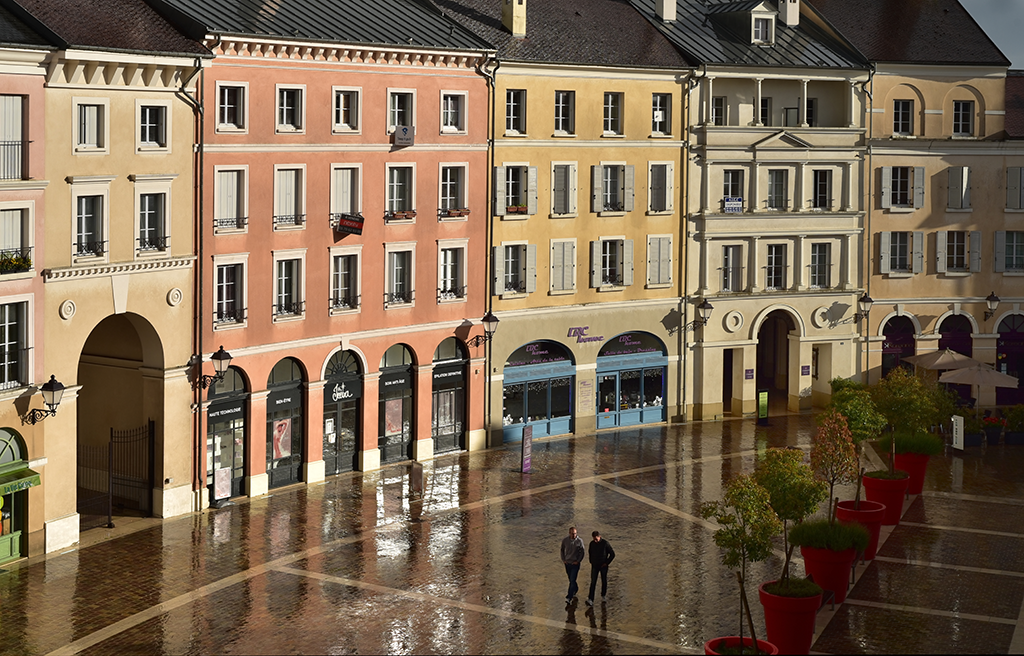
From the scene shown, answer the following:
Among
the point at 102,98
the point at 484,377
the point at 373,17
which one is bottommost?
the point at 484,377

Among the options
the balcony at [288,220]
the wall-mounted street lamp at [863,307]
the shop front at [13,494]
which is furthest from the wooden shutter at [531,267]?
the shop front at [13,494]

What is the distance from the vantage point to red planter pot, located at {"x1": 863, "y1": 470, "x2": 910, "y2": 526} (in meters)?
46.3

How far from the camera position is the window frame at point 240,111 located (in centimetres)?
4772

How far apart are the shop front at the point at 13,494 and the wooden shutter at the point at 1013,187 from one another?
44.6 metres

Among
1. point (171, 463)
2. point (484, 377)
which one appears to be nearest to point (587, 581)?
point (171, 463)

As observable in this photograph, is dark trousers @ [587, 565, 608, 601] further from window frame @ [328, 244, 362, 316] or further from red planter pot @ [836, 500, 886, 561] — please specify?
window frame @ [328, 244, 362, 316]

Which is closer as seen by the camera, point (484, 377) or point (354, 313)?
point (354, 313)

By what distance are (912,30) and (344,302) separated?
30692 mm

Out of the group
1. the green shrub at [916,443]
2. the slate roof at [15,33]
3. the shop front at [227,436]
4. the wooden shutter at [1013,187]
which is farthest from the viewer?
the wooden shutter at [1013,187]

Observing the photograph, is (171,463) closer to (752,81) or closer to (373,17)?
(373,17)

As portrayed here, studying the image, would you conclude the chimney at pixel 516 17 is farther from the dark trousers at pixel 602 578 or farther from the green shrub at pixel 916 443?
the dark trousers at pixel 602 578

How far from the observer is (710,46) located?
2504 inches

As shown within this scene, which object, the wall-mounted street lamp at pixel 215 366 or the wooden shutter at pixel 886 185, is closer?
the wall-mounted street lamp at pixel 215 366

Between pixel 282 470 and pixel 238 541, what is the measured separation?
6.95 meters
